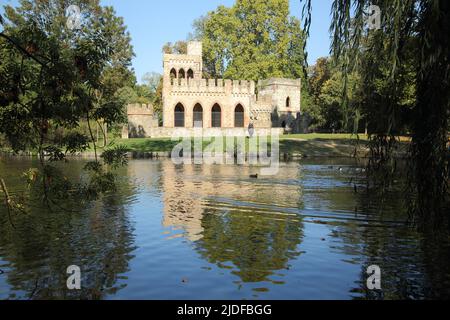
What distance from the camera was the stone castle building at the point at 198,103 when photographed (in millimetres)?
48656

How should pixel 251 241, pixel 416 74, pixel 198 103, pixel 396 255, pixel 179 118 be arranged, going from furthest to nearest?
pixel 179 118
pixel 198 103
pixel 251 241
pixel 396 255
pixel 416 74

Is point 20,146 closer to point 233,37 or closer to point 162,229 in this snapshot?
point 162,229

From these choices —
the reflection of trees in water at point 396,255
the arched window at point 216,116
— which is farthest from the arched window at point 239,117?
the reflection of trees in water at point 396,255

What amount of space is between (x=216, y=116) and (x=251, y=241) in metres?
42.7

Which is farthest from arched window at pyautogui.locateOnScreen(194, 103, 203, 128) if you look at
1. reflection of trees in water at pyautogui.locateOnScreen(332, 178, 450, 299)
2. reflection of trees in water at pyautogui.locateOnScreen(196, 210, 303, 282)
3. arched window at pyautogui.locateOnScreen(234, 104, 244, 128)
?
reflection of trees in water at pyautogui.locateOnScreen(332, 178, 450, 299)

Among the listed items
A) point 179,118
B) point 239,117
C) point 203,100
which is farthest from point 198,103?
point 239,117

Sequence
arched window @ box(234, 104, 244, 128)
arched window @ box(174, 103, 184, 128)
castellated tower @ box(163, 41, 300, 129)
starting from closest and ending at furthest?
castellated tower @ box(163, 41, 300, 129) → arched window @ box(174, 103, 184, 128) → arched window @ box(234, 104, 244, 128)

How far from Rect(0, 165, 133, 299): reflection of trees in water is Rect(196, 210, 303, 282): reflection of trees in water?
1601 mm

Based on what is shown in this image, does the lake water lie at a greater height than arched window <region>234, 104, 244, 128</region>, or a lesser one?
lesser

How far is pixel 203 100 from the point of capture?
50.2 m

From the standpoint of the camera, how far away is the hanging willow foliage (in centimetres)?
600

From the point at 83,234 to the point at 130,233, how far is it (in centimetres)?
93

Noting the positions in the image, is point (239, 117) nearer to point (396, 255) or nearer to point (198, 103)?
point (198, 103)

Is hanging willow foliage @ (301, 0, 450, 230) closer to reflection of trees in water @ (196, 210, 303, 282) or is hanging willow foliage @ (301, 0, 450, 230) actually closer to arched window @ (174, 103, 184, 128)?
reflection of trees in water @ (196, 210, 303, 282)
